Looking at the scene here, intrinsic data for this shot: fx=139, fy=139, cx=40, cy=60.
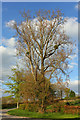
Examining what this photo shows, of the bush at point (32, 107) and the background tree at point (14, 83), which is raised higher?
the background tree at point (14, 83)

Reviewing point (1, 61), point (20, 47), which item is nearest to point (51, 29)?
point (20, 47)

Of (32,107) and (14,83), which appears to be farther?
(14,83)

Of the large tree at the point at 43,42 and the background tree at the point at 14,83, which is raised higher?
the large tree at the point at 43,42

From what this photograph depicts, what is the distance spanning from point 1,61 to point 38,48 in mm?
2712

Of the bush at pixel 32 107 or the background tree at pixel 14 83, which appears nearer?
the bush at pixel 32 107

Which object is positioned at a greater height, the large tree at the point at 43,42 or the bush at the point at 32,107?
the large tree at the point at 43,42

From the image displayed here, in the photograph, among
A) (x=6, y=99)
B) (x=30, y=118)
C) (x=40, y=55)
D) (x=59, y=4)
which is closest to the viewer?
(x=30, y=118)

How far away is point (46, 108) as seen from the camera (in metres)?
7.81

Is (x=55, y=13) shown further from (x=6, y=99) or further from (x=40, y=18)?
(x=6, y=99)

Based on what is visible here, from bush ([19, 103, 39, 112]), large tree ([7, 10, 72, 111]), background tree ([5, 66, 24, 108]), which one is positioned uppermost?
large tree ([7, 10, 72, 111])

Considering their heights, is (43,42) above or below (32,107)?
above

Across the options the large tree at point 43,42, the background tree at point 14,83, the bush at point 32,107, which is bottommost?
the bush at point 32,107

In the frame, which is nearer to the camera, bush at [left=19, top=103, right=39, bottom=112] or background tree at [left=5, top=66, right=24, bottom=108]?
bush at [left=19, top=103, right=39, bottom=112]

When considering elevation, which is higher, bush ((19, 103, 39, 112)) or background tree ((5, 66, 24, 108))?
background tree ((5, 66, 24, 108))
